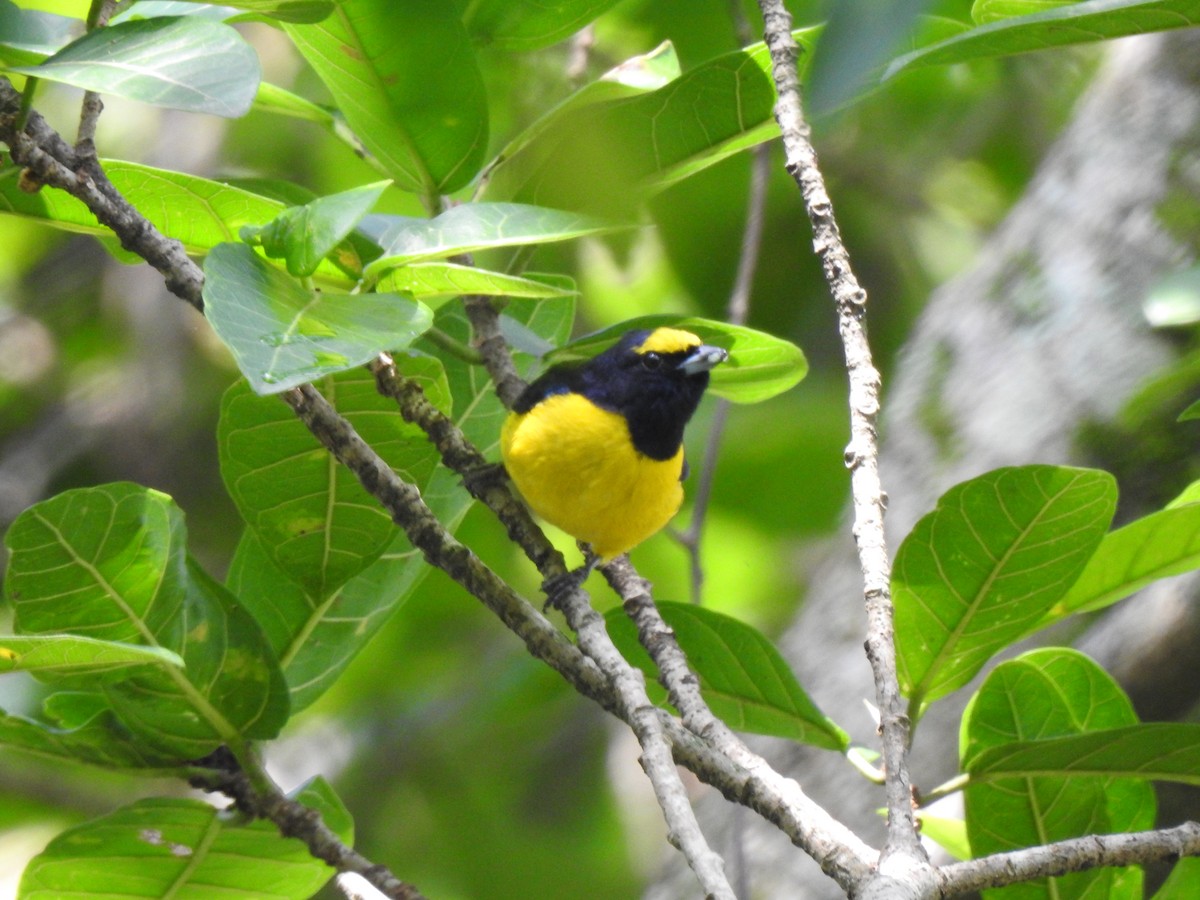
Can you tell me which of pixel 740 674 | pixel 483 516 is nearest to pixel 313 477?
pixel 740 674

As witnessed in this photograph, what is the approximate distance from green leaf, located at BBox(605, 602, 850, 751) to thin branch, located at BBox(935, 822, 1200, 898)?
61cm

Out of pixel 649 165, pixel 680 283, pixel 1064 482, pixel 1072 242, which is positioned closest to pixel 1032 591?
pixel 1064 482

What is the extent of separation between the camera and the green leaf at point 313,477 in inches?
85.0

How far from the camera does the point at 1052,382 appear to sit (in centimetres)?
349

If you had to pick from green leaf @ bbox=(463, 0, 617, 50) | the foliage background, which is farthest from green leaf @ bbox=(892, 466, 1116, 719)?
the foliage background

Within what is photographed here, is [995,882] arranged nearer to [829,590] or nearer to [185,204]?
[185,204]

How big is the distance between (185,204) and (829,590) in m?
2.11

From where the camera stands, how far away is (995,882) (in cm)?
150

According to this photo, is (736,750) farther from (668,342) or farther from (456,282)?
(668,342)

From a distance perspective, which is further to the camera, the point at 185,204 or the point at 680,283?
the point at 680,283

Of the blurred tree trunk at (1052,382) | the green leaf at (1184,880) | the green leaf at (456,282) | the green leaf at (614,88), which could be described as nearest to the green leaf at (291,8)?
the green leaf at (456,282)

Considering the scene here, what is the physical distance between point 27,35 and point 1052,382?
8.70 ft

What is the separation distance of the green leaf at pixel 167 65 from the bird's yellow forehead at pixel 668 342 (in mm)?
1652

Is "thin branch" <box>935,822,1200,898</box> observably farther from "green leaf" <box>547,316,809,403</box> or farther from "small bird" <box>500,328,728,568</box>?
"small bird" <box>500,328,728,568</box>
